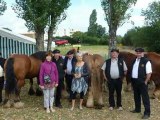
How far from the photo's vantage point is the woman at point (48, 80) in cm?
1002

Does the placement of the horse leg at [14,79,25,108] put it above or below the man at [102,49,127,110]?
below

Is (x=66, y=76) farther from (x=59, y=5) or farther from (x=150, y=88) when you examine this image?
(x=59, y=5)

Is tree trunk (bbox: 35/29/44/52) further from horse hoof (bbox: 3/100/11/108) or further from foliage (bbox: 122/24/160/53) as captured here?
foliage (bbox: 122/24/160/53)

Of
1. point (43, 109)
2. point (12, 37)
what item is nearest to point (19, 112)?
point (43, 109)

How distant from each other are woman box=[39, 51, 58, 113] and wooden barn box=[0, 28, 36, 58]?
1408 centimetres

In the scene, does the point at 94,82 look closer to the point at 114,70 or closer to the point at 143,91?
the point at 114,70

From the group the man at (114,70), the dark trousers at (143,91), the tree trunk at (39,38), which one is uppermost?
the tree trunk at (39,38)

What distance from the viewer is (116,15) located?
59.5 ft

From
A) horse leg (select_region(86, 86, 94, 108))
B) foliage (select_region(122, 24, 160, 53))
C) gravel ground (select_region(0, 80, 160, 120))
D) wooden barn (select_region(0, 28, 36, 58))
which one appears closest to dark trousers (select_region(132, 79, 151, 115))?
gravel ground (select_region(0, 80, 160, 120))

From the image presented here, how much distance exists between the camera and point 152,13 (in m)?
40.2

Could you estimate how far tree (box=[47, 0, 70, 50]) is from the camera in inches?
710

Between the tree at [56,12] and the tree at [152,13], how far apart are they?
21.9m

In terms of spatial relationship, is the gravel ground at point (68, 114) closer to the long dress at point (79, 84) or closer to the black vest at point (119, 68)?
the long dress at point (79, 84)

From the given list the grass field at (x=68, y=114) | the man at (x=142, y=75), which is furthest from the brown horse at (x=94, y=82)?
the man at (x=142, y=75)
